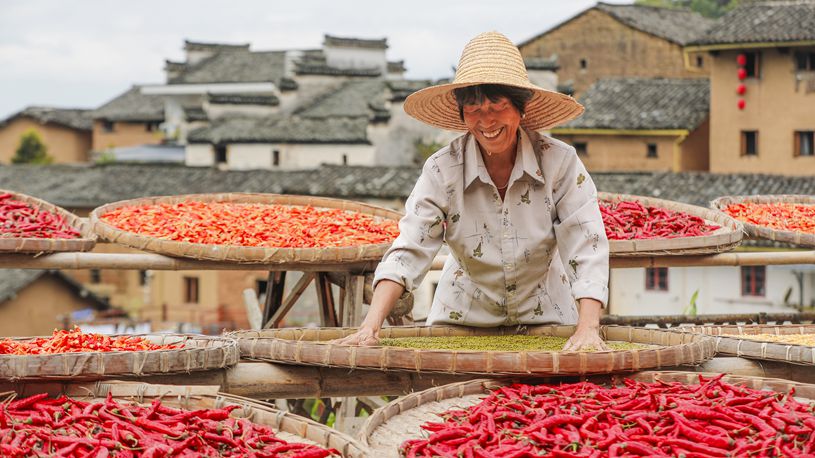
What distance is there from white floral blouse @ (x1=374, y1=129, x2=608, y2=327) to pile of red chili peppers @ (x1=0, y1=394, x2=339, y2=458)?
107cm

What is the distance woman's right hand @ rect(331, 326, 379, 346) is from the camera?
372cm

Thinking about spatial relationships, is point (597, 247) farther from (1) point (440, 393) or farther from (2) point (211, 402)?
(2) point (211, 402)

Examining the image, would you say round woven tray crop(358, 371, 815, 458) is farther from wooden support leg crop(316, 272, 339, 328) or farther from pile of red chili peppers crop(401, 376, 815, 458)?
wooden support leg crop(316, 272, 339, 328)

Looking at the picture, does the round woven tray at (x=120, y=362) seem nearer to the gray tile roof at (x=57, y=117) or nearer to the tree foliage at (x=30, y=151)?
the tree foliage at (x=30, y=151)

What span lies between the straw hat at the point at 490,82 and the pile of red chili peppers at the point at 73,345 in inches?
52.6

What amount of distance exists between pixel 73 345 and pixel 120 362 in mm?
311

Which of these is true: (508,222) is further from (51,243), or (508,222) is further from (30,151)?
(30,151)

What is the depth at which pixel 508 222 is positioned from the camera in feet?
13.6

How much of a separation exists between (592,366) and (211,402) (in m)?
1.13

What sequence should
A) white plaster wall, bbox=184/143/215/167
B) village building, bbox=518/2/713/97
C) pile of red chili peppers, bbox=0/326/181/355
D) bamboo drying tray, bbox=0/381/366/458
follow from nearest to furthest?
bamboo drying tray, bbox=0/381/366/458 → pile of red chili peppers, bbox=0/326/181/355 → white plaster wall, bbox=184/143/215/167 → village building, bbox=518/2/713/97

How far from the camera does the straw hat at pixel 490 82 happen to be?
3.93 m

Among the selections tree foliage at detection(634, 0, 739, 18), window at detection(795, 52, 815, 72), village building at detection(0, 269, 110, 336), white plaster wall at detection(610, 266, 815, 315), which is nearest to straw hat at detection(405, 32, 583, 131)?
white plaster wall at detection(610, 266, 815, 315)

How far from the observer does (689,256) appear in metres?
5.95

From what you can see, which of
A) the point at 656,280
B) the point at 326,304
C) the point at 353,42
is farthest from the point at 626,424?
the point at 353,42
